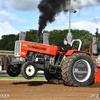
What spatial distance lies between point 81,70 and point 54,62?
3.38 feet

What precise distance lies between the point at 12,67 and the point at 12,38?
78.1m

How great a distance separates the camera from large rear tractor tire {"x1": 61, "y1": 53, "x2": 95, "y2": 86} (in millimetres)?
6730

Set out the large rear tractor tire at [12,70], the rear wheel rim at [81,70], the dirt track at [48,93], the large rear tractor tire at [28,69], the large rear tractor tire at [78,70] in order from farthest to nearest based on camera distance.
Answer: the large rear tractor tire at [12,70]
the rear wheel rim at [81,70]
the large rear tractor tire at [78,70]
the large rear tractor tire at [28,69]
the dirt track at [48,93]

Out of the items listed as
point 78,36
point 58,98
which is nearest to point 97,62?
point 58,98

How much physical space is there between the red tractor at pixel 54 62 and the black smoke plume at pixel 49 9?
9.95 feet

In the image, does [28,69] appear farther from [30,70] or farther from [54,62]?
[54,62]

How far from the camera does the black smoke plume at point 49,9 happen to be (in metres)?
10.4

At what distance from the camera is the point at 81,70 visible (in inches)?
280

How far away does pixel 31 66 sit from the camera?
21.7 ft

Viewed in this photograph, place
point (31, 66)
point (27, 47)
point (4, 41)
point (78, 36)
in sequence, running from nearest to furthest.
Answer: point (31, 66)
point (27, 47)
point (78, 36)
point (4, 41)

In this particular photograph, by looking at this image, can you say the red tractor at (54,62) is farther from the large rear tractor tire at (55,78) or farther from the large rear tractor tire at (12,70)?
the large rear tractor tire at (55,78)

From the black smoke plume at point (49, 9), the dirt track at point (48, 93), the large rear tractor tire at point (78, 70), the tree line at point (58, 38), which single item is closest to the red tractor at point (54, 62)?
the large rear tractor tire at point (78, 70)

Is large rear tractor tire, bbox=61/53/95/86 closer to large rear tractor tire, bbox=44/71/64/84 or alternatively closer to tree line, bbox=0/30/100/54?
large rear tractor tire, bbox=44/71/64/84

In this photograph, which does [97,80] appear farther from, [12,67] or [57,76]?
[12,67]
